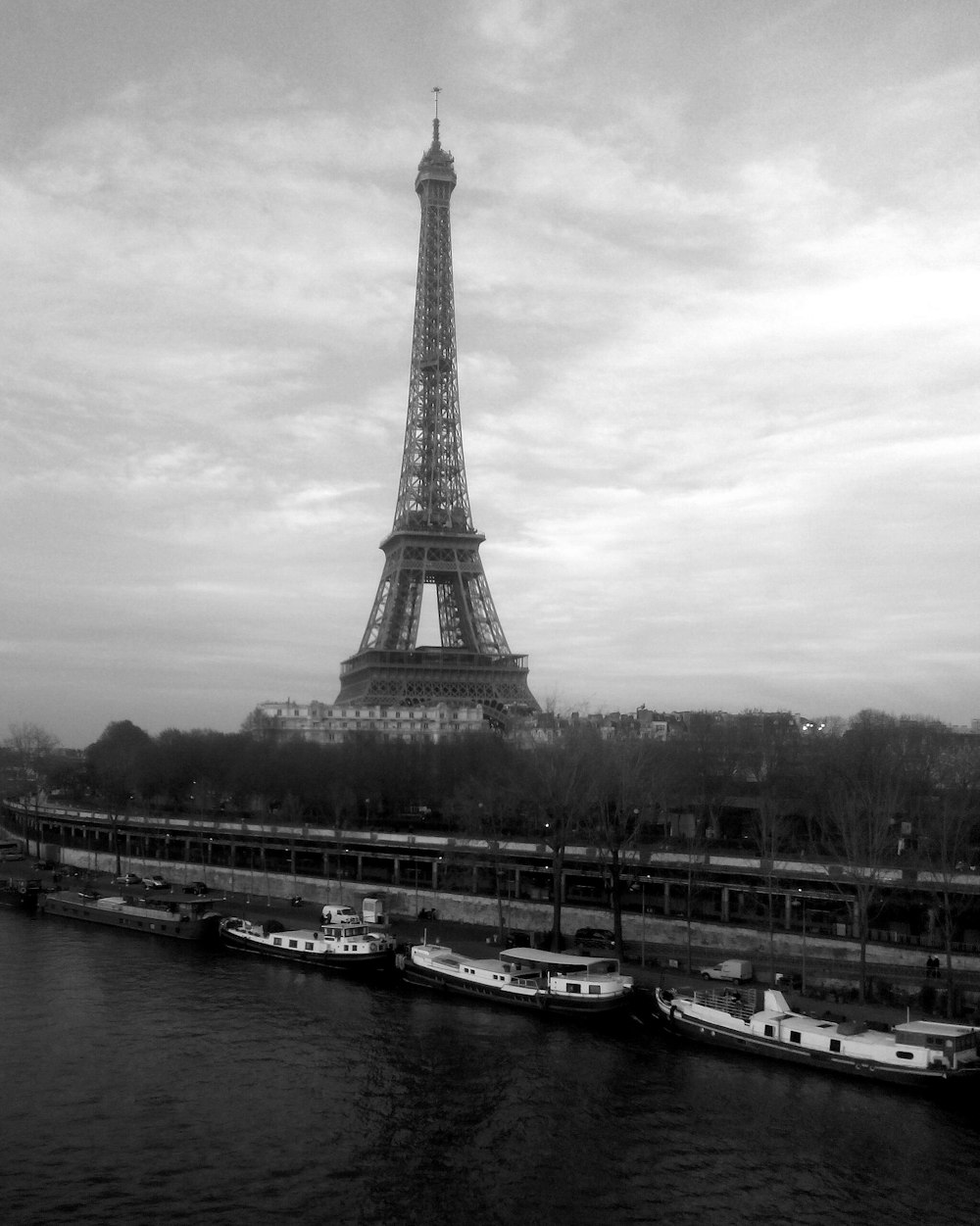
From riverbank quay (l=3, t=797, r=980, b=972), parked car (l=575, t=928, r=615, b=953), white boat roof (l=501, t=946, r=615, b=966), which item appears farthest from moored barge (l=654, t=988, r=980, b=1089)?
parked car (l=575, t=928, r=615, b=953)

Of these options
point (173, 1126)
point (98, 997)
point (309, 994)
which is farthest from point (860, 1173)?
point (98, 997)

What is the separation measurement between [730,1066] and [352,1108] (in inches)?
385

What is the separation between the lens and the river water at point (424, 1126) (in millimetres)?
19969

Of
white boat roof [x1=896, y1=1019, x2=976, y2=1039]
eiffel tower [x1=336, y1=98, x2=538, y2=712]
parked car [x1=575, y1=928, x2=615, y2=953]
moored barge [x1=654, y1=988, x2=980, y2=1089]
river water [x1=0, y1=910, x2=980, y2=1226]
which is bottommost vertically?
river water [x1=0, y1=910, x2=980, y2=1226]

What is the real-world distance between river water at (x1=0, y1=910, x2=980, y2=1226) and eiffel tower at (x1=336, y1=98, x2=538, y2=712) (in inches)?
2232

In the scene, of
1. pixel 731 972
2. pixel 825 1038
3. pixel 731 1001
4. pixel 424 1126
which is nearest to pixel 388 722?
pixel 731 972

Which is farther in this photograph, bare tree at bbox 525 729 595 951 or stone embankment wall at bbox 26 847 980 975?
bare tree at bbox 525 729 595 951

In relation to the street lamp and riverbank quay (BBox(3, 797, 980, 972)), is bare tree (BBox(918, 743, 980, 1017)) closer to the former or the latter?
riverbank quay (BBox(3, 797, 980, 972))

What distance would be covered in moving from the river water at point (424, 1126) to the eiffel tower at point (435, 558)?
2232 inches

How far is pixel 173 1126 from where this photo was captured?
23.0 metres

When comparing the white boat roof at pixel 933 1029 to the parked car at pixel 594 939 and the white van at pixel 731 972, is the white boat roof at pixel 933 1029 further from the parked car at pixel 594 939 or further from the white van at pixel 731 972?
the parked car at pixel 594 939

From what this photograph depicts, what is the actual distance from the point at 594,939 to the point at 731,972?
6899 millimetres

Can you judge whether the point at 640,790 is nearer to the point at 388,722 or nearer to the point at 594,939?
the point at 594,939

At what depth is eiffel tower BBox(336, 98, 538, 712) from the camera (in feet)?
296
